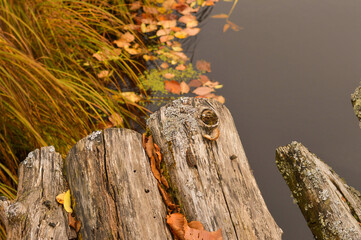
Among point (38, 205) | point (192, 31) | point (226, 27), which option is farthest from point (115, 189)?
point (226, 27)

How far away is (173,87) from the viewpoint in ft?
10.0

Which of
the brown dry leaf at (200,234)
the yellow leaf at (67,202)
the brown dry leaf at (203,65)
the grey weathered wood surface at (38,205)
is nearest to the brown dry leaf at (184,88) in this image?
the brown dry leaf at (203,65)

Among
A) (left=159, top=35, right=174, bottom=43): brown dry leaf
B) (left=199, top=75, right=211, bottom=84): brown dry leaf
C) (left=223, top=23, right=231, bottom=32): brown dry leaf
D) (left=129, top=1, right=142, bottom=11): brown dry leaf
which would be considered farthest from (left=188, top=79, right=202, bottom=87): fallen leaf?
(left=129, top=1, right=142, bottom=11): brown dry leaf

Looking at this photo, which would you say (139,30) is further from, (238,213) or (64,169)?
(238,213)

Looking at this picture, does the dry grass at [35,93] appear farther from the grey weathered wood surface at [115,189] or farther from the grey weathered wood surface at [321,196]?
the grey weathered wood surface at [321,196]

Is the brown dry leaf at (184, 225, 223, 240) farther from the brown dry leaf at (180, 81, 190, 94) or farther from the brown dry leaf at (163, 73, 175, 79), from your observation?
the brown dry leaf at (163, 73, 175, 79)

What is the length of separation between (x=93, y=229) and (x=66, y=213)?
148mm

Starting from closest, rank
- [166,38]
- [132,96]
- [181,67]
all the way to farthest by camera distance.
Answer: [132,96], [181,67], [166,38]

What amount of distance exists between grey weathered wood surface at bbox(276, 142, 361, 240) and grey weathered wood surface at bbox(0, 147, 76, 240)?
1.04 metres

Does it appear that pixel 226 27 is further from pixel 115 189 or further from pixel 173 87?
pixel 115 189

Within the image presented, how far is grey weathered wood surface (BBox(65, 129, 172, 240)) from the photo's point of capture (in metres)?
1.29

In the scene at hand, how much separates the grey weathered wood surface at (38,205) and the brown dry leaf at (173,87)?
63.9 inches

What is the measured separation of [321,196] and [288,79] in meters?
1.69

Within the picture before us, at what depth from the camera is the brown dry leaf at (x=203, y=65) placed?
3.19 meters
